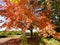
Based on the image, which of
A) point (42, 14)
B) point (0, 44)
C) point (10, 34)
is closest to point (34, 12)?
point (42, 14)

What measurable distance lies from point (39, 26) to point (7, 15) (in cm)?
224

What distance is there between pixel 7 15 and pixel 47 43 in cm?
440

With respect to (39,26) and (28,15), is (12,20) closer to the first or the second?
(28,15)

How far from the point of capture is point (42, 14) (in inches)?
509

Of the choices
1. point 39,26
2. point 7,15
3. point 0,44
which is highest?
point 7,15

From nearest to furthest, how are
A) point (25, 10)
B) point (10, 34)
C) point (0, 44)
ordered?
point (25, 10) → point (0, 44) → point (10, 34)

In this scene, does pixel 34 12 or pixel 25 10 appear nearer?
pixel 25 10

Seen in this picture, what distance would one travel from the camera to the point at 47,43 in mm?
14547

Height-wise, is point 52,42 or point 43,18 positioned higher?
point 43,18

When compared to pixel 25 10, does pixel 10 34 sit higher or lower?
lower

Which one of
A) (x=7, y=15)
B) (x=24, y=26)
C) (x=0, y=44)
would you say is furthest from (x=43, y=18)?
Result: (x=0, y=44)

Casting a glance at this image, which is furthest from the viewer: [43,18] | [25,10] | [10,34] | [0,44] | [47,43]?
[10,34]

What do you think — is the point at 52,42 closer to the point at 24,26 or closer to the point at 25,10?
the point at 24,26

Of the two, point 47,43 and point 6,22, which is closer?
point 6,22
